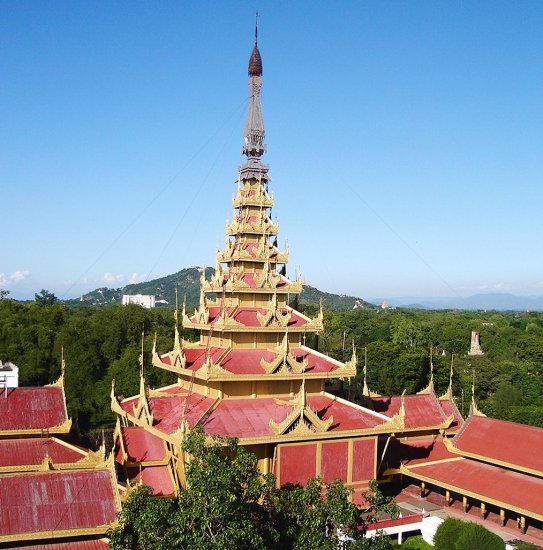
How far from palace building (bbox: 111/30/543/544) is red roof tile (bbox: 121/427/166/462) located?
4cm

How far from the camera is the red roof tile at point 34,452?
23.7 metres

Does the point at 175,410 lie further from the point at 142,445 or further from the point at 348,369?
the point at 348,369

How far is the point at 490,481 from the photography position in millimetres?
23969

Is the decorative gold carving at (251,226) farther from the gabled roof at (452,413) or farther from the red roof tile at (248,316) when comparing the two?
the gabled roof at (452,413)

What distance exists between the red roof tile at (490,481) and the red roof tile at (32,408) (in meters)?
14.0

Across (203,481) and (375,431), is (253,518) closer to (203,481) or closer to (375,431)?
(203,481)

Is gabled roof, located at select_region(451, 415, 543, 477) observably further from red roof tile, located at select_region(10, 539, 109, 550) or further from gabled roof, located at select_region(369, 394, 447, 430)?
red roof tile, located at select_region(10, 539, 109, 550)

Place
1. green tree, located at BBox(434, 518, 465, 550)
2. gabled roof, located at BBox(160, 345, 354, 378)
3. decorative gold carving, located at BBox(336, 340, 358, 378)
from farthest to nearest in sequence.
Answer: decorative gold carving, located at BBox(336, 340, 358, 378) < gabled roof, located at BBox(160, 345, 354, 378) < green tree, located at BBox(434, 518, 465, 550)

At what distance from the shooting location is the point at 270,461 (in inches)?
894

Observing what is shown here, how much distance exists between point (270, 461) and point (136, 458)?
4.75m

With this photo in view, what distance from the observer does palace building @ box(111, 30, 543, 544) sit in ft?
74.3

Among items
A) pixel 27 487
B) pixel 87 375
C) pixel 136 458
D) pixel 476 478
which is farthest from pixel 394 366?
pixel 27 487

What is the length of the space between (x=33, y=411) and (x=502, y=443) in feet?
58.7

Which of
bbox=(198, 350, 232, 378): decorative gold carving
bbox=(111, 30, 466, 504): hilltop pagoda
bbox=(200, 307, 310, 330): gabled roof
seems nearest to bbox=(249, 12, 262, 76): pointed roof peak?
bbox=(111, 30, 466, 504): hilltop pagoda
